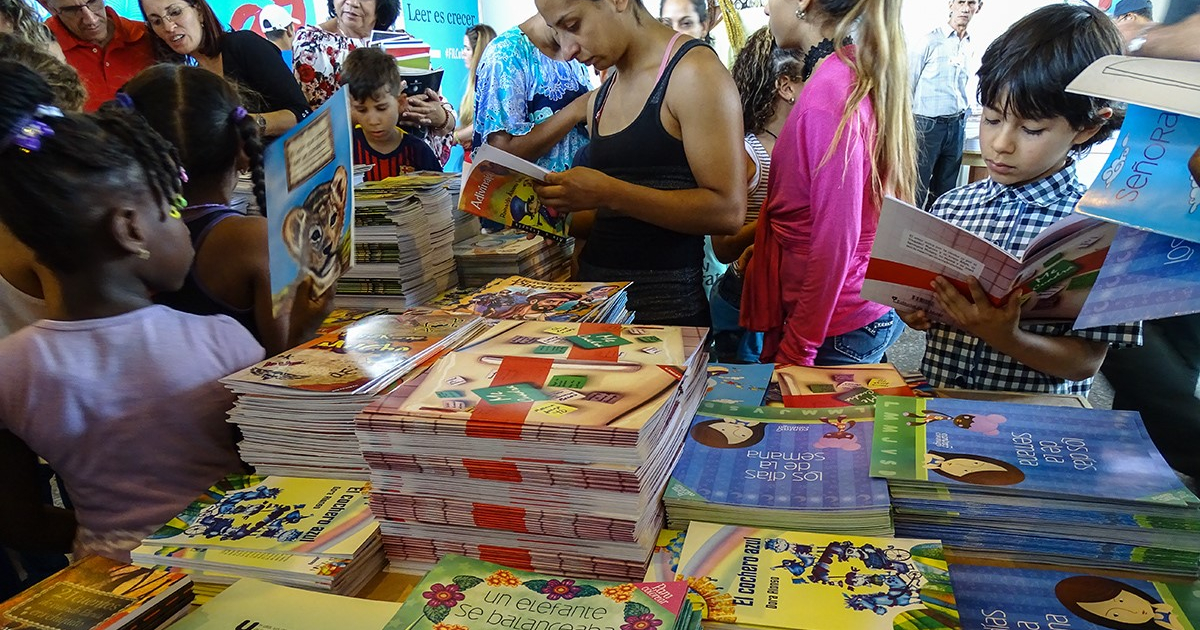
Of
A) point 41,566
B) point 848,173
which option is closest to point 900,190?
point 848,173

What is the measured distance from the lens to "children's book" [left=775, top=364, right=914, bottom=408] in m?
1.14

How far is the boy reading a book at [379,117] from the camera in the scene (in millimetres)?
2824

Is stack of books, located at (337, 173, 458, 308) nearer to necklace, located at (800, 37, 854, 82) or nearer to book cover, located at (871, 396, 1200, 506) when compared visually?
necklace, located at (800, 37, 854, 82)

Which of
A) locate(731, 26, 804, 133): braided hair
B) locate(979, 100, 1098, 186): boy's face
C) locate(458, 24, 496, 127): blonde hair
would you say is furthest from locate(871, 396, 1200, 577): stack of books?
locate(458, 24, 496, 127): blonde hair

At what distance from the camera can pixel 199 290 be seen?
131 cm

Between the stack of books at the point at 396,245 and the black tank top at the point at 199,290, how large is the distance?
386 millimetres

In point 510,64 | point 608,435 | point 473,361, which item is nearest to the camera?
point 608,435

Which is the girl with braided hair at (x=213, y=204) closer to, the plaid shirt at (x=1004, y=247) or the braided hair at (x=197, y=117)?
the braided hair at (x=197, y=117)

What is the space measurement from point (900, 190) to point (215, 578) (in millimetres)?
1574

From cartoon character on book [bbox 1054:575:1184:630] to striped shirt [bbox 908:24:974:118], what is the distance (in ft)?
17.1

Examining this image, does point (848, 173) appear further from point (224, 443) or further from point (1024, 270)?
point (224, 443)

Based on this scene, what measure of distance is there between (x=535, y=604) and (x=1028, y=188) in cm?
121

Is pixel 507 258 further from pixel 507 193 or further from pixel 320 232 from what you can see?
pixel 320 232

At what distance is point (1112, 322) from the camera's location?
95 cm
